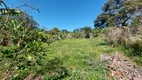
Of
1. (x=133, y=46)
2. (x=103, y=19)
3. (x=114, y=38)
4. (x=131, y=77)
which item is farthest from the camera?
(x=103, y=19)

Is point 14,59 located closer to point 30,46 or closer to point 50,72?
point 30,46

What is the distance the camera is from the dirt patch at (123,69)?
576 centimetres

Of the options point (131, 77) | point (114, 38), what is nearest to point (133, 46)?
point (114, 38)

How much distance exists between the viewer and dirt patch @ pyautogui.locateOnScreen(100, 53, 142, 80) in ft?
18.9

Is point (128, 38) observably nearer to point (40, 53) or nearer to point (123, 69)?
point (123, 69)

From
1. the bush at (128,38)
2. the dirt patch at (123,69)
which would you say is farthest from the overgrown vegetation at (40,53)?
the dirt patch at (123,69)

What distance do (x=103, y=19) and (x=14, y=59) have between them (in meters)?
40.4

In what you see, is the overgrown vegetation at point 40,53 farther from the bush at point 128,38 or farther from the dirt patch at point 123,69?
the dirt patch at point 123,69

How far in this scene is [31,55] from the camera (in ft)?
6.12

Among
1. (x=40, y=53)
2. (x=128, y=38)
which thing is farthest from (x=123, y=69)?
(x=40, y=53)

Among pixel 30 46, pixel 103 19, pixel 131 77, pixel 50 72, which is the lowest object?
pixel 131 77

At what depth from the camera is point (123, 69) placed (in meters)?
6.29

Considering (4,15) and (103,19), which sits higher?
(103,19)

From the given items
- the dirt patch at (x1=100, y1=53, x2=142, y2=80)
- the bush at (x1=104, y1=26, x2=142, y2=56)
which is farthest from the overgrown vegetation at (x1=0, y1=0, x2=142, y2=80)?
the dirt patch at (x1=100, y1=53, x2=142, y2=80)
